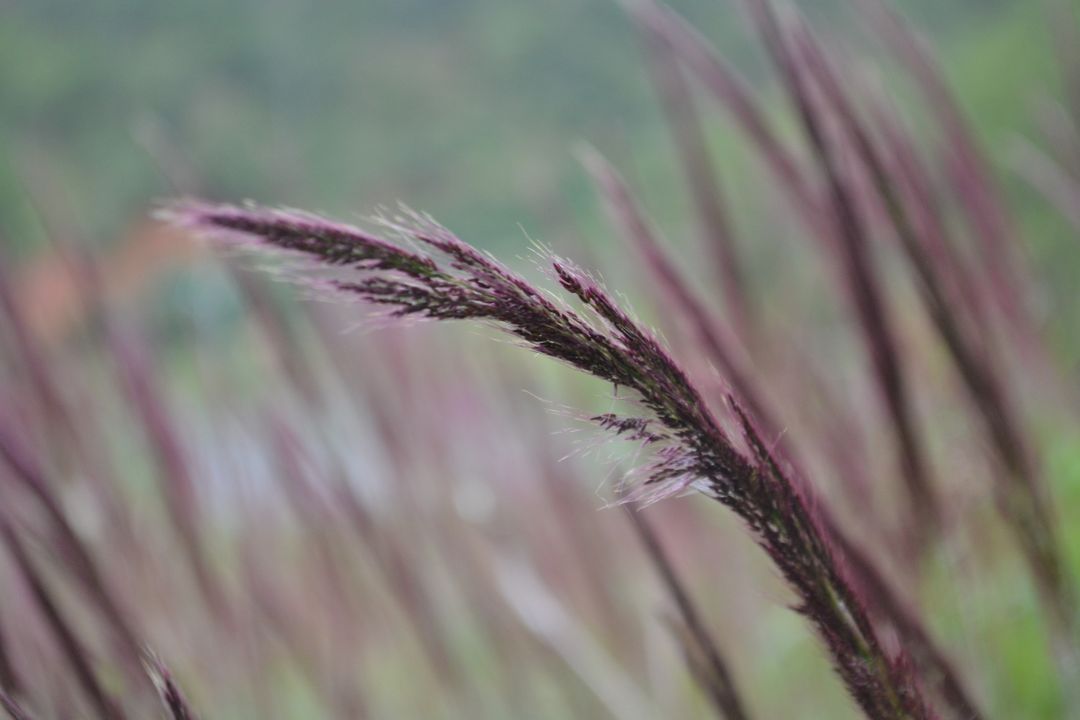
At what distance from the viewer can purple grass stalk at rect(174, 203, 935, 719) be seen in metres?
0.17

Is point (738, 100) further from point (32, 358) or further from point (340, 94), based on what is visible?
point (340, 94)

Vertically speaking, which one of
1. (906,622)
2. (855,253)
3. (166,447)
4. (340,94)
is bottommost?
(906,622)

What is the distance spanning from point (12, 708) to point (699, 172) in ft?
1.09

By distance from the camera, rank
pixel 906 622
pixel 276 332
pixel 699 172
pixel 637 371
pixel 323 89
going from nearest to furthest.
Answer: pixel 637 371 < pixel 906 622 < pixel 699 172 < pixel 276 332 < pixel 323 89

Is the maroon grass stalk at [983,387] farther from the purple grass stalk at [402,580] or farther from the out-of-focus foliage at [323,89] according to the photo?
the out-of-focus foliage at [323,89]

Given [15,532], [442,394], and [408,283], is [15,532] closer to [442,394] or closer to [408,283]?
[408,283]

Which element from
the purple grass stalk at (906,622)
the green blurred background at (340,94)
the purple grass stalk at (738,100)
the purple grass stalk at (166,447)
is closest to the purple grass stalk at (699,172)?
the purple grass stalk at (738,100)

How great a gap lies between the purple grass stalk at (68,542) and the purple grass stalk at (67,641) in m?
0.02

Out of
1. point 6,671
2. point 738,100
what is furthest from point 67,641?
point 738,100

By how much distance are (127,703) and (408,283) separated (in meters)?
0.29

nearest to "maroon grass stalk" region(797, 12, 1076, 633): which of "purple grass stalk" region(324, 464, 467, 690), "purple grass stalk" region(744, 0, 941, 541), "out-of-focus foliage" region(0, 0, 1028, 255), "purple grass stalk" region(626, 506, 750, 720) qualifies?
"purple grass stalk" region(744, 0, 941, 541)

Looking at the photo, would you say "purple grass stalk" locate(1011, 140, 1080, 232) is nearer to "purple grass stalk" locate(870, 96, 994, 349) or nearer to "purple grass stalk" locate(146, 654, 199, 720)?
"purple grass stalk" locate(870, 96, 994, 349)

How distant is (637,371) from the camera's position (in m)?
0.17

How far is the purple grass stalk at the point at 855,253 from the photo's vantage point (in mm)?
297
